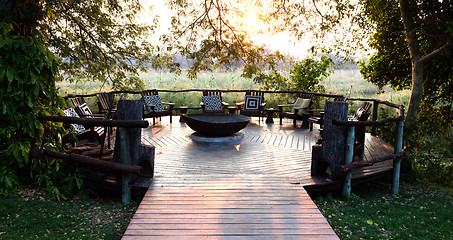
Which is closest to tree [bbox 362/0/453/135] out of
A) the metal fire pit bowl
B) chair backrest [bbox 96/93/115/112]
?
the metal fire pit bowl

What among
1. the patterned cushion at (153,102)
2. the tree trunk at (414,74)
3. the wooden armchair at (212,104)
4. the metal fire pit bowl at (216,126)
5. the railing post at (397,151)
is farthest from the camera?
the wooden armchair at (212,104)

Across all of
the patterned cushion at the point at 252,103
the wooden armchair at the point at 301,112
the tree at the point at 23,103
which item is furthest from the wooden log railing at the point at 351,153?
the patterned cushion at the point at 252,103

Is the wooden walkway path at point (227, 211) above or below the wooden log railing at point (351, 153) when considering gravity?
below

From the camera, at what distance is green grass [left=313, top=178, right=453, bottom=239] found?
3561mm

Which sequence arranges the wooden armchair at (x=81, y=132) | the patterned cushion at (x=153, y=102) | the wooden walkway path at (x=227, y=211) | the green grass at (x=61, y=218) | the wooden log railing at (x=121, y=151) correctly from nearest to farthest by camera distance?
the wooden walkway path at (x=227, y=211) → the green grass at (x=61, y=218) → the wooden log railing at (x=121, y=151) → the wooden armchair at (x=81, y=132) → the patterned cushion at (x=153, y=102)

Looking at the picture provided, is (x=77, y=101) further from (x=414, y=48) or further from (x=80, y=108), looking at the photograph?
(x=414, y=48)

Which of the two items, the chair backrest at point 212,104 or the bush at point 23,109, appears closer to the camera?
the bush at point 23,109

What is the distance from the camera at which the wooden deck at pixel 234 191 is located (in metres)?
2.98

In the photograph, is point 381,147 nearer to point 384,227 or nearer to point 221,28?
point 384,227

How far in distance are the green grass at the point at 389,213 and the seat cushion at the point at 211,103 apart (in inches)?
185

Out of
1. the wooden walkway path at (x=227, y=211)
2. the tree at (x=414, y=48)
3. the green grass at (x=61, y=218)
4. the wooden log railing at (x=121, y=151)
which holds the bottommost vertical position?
the green grass at (x=61, y=218)

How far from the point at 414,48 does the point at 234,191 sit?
5.59 metres

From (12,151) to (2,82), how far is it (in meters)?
0.87

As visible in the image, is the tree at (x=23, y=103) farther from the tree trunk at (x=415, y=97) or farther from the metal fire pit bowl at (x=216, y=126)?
the tree trunk at (x=415, y=97)
